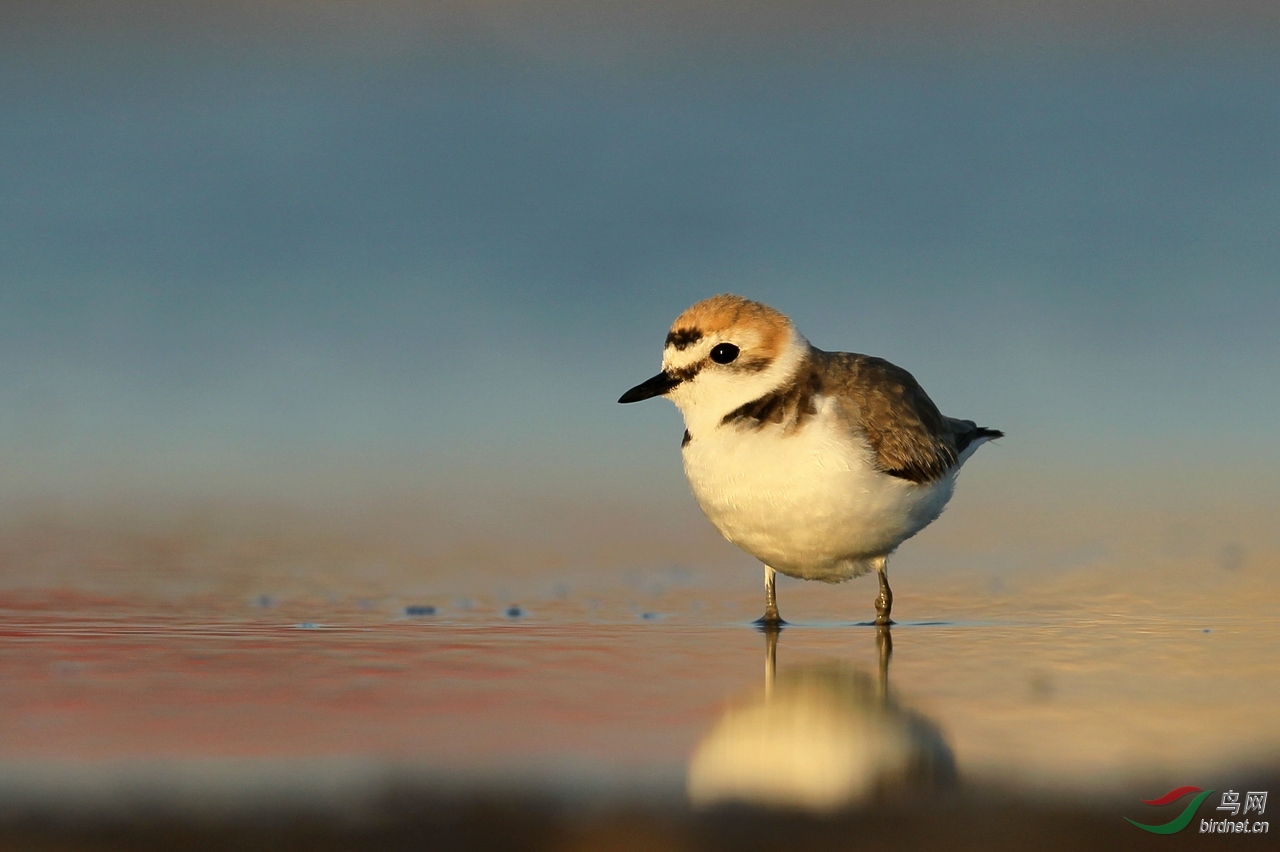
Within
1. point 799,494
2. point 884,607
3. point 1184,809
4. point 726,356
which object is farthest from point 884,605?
point 1184,809

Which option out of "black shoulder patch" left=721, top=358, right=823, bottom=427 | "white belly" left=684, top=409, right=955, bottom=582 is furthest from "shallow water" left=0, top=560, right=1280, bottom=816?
"black shoulder patch" left=721, top=358, right=823, bottom=427

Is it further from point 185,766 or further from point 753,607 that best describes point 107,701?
point 753,607

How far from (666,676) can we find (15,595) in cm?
364

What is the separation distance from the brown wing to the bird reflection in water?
5.54 feet

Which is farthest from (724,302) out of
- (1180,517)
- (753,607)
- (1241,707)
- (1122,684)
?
(1180,517)

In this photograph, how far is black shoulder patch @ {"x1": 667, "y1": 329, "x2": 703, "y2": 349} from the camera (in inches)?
259

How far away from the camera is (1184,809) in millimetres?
3328

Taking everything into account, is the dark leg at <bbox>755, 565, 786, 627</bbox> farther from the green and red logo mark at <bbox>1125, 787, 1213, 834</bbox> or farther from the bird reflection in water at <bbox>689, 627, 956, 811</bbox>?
the green and red logo mark at <bbox>1125, 787, 1213, 834</bbox>

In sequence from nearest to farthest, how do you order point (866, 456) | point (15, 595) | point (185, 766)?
point (185, 766) < point (866, 456) < point (15, 595)

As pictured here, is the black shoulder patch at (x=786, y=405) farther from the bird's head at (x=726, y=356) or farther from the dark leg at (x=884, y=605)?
the dark leg at (x=884, y=605)

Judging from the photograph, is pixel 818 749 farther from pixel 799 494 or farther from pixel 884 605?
pixel 884 605

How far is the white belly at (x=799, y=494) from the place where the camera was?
6.18m

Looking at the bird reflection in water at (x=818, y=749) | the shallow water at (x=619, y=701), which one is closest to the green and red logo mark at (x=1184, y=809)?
the shallow water at (x=619, y=701)

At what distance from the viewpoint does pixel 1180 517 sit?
9.71 meters
